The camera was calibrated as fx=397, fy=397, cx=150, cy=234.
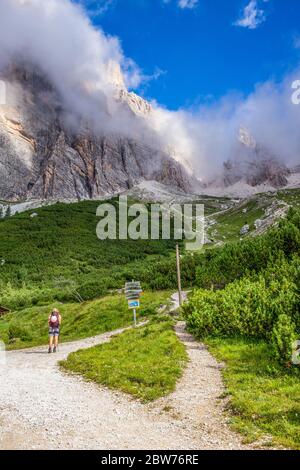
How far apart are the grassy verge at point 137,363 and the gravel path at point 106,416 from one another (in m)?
0.56

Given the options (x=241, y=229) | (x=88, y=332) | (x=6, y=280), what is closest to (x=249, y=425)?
(x=88, y=332)

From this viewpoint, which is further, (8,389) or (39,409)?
(8,389)

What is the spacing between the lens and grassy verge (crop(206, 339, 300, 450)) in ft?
32.4

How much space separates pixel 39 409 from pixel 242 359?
995 cm

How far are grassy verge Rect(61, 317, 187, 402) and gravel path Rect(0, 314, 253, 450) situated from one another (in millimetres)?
564

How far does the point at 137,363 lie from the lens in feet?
60.8

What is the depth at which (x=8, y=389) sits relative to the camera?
15836 millimetres

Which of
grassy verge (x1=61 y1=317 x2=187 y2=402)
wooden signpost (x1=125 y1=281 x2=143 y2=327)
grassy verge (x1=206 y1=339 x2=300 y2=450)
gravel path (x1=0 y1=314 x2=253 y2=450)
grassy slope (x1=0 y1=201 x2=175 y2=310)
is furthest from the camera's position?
grassy slope (x1=0 y1=201 x2=175 y2=310)

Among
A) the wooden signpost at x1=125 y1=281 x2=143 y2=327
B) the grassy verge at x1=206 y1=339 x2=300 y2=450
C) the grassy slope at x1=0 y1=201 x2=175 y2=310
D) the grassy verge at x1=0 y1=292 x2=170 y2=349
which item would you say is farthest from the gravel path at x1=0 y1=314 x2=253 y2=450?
the grassy slope at x1=0 y1=201 x2=175 y2=310

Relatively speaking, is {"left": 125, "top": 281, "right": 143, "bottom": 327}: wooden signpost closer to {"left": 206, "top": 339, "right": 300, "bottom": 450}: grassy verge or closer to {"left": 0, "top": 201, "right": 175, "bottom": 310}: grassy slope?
{"left": 206, "top": 339, "right": 300, "bottom": 450}: grassy verge

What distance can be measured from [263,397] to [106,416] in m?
4.87

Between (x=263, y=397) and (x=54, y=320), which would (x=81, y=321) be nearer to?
(x=54, y=320)
